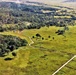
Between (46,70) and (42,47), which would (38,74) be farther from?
(42,47)

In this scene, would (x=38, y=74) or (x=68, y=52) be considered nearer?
(x=38, y=74)

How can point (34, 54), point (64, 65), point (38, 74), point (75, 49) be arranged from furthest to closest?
point (75, 49) < point (34, 54) < point (64, 65) < point (38, 74)

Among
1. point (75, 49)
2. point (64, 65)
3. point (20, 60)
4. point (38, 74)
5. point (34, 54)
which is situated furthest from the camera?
point (75, 49)

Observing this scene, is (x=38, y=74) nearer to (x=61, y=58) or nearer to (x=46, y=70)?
(x=46, y=70)

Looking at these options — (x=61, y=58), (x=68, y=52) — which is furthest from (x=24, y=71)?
(x=68, y=52)

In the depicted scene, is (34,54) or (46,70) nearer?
(46,70)

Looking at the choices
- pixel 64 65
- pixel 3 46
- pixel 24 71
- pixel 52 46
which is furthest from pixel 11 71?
pixel 52 46

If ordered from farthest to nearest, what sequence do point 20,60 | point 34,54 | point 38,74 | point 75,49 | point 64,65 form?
point 75,49, point 34,54, point 20,60, point 64,65, point 38,74

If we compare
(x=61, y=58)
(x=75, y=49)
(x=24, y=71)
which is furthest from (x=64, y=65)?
(x=75, y=49)

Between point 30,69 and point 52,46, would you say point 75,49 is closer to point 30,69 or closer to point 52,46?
point 52,46
